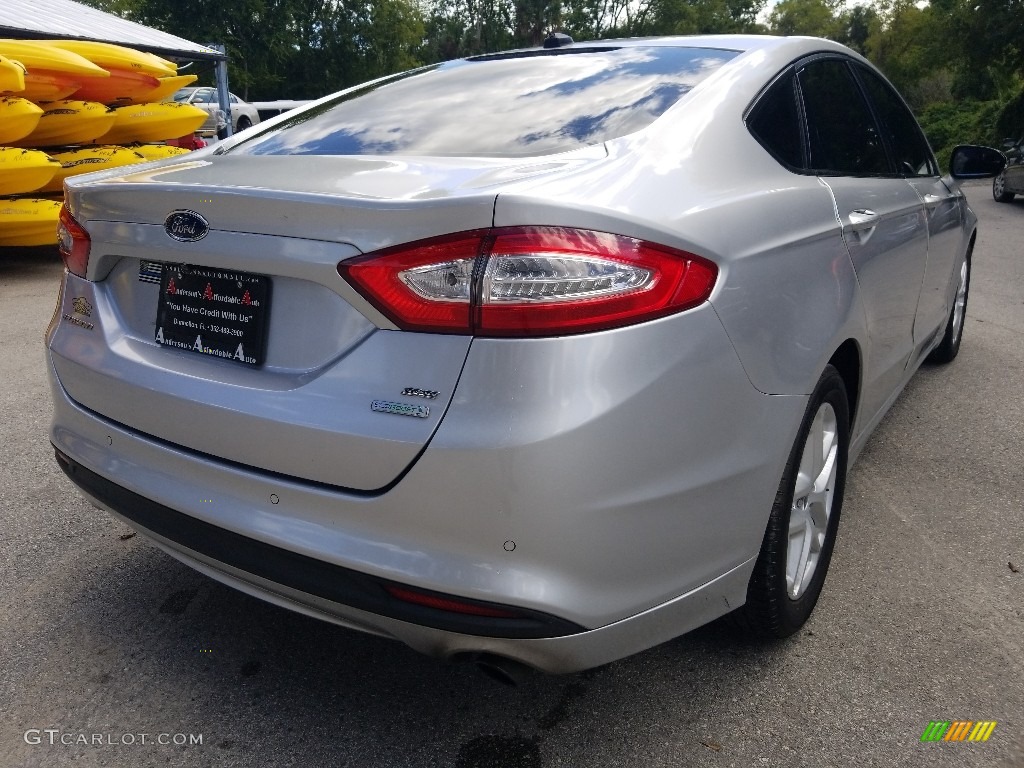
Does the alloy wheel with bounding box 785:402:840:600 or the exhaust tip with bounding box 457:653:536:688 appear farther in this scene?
the alloy wheel with bounding box 785:402:840:600

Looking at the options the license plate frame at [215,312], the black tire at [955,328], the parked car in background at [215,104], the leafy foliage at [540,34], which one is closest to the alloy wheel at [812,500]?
the license plate frame at [215,312]

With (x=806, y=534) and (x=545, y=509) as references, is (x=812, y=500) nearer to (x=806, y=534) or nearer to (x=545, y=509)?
(x=806, y=534)

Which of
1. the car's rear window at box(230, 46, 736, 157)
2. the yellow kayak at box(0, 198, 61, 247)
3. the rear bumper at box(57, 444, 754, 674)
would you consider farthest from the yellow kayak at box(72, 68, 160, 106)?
the rear bumper at box(57, 444, 754, 674)

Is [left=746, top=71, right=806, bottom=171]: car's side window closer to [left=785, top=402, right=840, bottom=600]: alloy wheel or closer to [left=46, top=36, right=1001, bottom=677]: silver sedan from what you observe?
[left=46, top=36, right=1001, bottom=677]: silver sedan

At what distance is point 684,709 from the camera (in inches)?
85.4

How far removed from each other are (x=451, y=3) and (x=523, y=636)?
57.9m

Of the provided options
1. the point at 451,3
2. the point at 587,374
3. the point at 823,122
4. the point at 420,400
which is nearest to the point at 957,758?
the point at 587,374

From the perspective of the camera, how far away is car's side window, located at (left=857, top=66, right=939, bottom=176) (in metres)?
3.42

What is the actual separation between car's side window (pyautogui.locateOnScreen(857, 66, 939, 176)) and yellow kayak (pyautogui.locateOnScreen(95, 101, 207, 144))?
874 cm

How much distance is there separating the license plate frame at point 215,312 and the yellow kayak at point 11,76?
23.1ft

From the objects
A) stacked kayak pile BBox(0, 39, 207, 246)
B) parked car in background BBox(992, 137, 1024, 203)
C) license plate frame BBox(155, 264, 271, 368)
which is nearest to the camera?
license plate frame BBox(155, 264, 271, 368)

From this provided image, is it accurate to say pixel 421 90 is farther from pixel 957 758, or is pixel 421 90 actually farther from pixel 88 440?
pixel 957 758

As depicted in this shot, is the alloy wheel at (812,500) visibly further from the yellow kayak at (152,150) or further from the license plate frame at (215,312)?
the yellow kayak at (152,150)

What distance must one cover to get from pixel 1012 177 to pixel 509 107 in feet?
54.8
